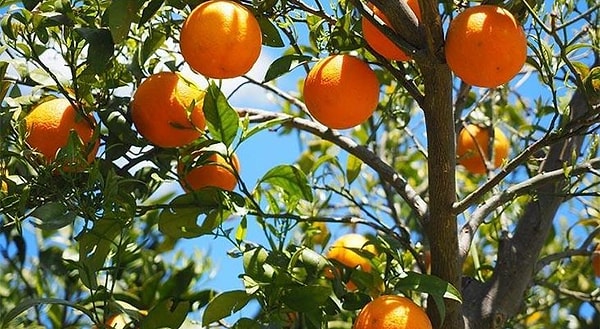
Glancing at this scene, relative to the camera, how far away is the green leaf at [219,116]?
96 centimetres

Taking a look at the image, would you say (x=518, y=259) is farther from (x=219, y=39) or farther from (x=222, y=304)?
(x=219, y=39)

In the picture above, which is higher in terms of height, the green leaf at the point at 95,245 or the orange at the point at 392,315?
Result: the green leaf at the point at 95,245

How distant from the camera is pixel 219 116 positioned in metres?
0.97

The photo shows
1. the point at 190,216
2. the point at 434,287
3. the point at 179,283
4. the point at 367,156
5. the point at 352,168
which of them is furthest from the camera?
the point at 179,283

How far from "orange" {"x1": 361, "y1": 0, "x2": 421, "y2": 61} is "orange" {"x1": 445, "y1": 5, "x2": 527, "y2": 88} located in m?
0.07

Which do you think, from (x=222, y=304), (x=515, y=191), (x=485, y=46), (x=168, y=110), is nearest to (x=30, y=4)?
(x=168, y=110)

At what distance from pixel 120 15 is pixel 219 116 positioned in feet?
0.52

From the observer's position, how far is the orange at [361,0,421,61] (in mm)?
945

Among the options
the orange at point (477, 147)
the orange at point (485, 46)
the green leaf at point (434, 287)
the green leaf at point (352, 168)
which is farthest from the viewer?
the orange at point (477, 147)

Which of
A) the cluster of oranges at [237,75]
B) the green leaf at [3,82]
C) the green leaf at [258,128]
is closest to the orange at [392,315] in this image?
the cluster of oranges at [237,75]

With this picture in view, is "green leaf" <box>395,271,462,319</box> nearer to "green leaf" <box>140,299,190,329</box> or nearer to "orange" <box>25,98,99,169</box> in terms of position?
"green leaf" <box>140,299,190,329</box>

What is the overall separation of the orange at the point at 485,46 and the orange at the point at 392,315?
0.85 feet

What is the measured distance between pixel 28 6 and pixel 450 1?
0.48 m

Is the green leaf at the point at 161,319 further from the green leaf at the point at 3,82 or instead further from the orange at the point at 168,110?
the green leaf at the point at 3,82
